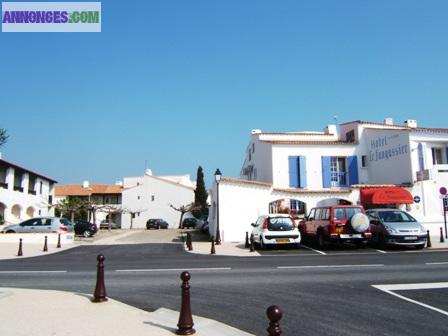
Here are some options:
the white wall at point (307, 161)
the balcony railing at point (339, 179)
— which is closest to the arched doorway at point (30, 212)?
the white wall at point (307, 161)

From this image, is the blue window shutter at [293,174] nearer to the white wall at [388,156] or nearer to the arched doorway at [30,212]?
the white wall at [388,156]

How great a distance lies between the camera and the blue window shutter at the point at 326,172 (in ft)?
92.2

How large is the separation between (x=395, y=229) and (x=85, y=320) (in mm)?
14634

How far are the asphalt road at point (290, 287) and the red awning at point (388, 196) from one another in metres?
7.31

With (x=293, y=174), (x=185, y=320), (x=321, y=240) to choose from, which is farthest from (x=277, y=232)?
(x=185, y=320)

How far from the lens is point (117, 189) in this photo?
63.9 m

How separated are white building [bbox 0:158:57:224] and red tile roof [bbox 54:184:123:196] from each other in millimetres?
12555

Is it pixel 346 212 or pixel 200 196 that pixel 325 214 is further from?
pixel 200 196

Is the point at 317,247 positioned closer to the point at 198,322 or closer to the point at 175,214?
the point at 198,322

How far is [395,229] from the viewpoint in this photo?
17.6 meters

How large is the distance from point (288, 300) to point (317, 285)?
1.79 m

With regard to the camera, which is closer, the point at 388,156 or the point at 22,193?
the point at 388,156

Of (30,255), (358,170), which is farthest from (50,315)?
(358,170)

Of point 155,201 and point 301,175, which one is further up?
point 301,175
